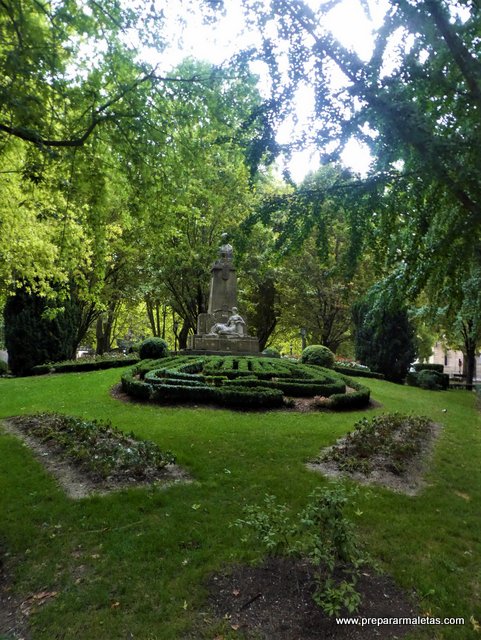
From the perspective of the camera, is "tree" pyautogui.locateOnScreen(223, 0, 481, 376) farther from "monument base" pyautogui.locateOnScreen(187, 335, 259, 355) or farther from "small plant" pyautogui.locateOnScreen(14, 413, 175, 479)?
"monument base" pyautogui.locateOnScreen(187, 335, 259, 355)

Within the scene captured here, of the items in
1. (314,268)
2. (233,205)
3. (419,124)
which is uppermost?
(233,205)

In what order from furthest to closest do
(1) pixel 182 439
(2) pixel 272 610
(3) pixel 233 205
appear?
(3) pixel 233 205, (1) pixel 182 439, (2) pixel 272 610

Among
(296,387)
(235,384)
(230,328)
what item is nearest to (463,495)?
(296,387)

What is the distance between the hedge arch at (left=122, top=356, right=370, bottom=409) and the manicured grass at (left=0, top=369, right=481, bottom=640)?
2.45 metres

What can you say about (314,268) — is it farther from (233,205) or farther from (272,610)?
(272,610)

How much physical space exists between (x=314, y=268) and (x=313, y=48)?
22309 millimetres

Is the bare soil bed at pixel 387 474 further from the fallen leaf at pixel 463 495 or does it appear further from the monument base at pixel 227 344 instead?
the monument base at pixel 227 344

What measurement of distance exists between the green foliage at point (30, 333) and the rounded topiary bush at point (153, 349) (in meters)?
3.97

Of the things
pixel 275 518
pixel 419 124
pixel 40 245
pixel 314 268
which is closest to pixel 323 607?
pixel 275 518

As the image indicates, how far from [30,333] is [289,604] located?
1785 centimetres

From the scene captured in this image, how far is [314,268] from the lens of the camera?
2556 cm

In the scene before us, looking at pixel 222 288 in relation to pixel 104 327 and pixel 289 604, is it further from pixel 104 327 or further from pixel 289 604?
pixel 289 604

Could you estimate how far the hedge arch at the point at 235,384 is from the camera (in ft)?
35.1

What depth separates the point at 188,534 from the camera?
14.1ft
